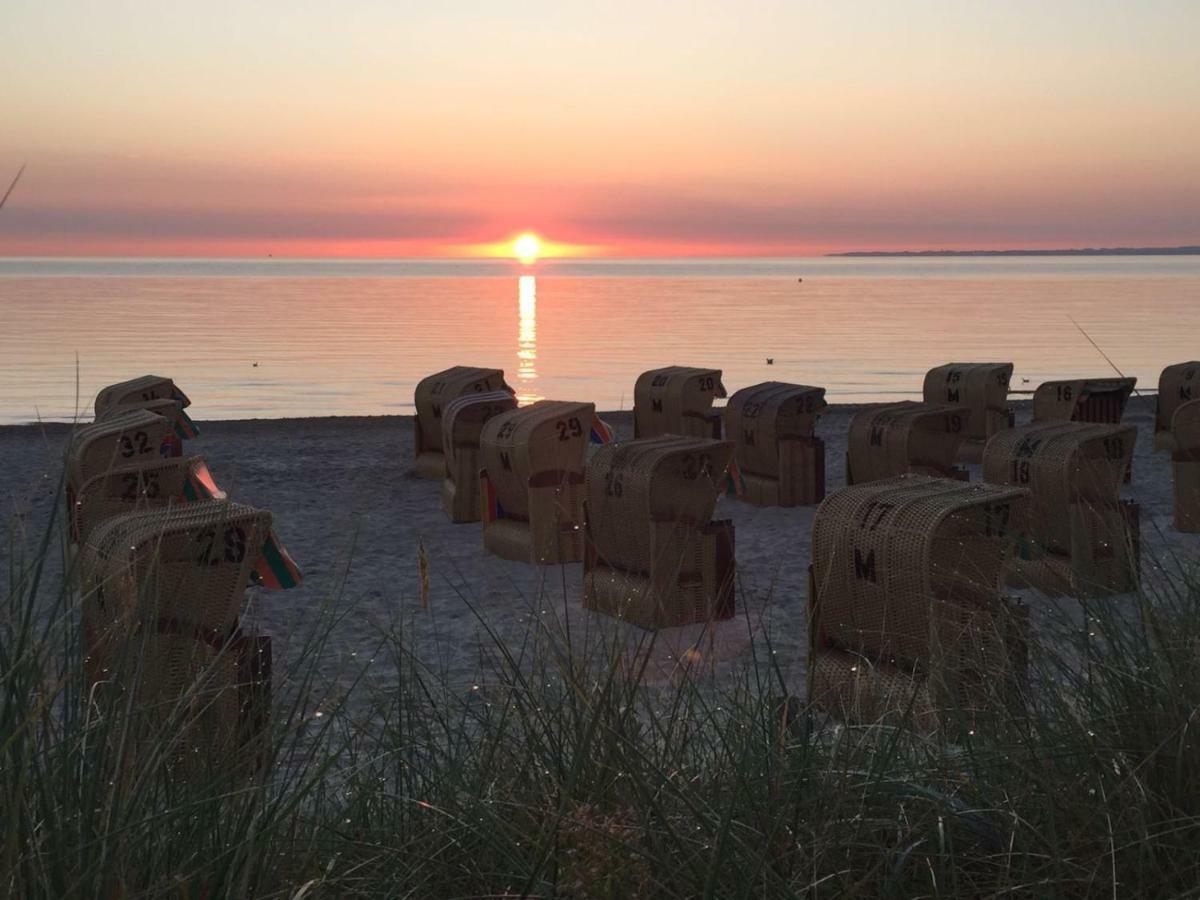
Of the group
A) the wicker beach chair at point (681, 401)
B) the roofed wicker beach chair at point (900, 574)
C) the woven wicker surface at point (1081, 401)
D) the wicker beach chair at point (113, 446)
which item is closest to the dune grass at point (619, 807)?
the roofed wicker beach chair at point (900, 574)

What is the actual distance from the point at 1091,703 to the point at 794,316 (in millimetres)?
60358

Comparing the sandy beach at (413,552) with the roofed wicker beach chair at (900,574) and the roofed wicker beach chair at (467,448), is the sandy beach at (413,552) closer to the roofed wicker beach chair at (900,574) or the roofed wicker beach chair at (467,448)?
the roofed wicker beach chair at (467,448)

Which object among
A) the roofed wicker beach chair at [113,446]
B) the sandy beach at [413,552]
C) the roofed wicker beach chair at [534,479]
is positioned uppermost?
the roofed wicker beach chair at [113,446]

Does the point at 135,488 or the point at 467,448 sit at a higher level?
the point at 135,488

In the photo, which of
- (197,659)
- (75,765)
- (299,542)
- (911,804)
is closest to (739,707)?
(911,804)

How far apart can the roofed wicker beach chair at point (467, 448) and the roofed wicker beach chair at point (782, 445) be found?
2.28 m

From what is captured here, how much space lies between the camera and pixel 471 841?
104 inches

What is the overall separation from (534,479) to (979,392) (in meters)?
6.69

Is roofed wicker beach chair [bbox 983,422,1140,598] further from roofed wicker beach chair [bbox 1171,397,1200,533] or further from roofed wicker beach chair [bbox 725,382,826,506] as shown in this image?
roofed wicker beach chair [bbox 725,382,826,506]

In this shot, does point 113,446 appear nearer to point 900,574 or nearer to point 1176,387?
point 900,574

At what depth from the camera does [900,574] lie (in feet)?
17.5

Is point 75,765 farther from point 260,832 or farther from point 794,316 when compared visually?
point 794,316

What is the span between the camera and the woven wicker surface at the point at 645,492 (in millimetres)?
7594

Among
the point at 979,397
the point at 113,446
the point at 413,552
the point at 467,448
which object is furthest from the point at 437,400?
the point at 979,397
